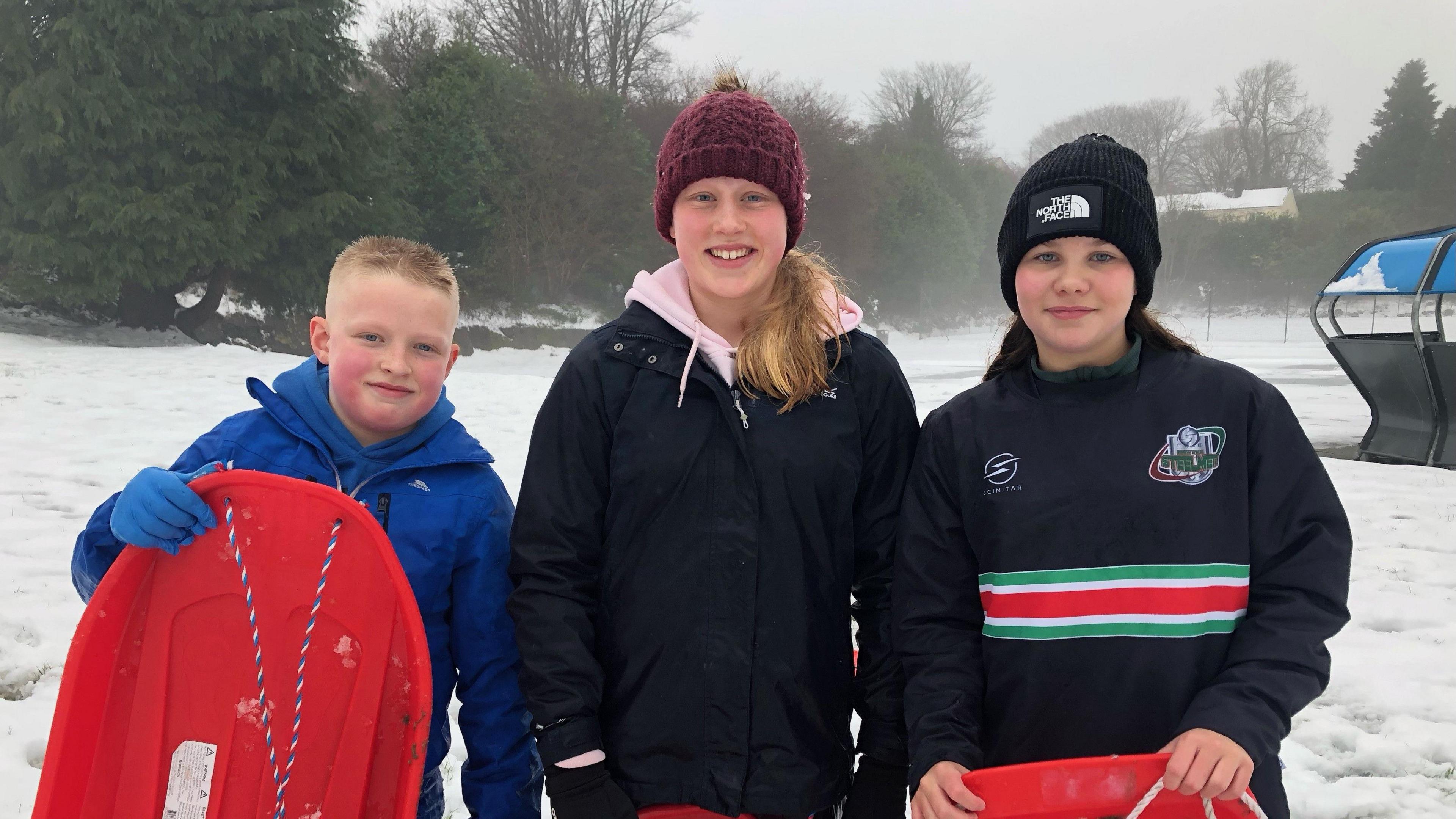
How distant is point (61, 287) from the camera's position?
1395 cm

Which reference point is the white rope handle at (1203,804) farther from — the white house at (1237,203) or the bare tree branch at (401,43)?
the white house at (1237,203)

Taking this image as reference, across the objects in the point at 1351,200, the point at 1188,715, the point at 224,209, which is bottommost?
the point at 1188,715

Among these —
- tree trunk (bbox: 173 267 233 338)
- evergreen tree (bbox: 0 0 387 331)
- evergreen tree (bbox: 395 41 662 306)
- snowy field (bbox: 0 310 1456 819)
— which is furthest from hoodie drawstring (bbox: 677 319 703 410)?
evergreen tree (bbox: 395 41 662 306)

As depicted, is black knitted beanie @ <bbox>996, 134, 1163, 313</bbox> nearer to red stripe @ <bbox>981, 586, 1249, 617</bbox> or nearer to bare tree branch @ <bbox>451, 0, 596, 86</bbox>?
red stripe @ <bbox>981, 586, 1249, 617</bbox>

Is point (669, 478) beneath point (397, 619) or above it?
above

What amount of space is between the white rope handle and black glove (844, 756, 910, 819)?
471 mm

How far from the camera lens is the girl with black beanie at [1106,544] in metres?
1.57

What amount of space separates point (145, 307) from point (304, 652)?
668 inches

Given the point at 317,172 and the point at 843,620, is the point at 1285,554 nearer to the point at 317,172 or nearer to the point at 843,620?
the point at 843,620

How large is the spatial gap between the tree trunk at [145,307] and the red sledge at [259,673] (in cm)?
1613

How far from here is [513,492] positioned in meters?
6.15

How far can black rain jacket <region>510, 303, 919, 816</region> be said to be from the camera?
1.70m

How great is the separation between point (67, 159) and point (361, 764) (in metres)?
15.6

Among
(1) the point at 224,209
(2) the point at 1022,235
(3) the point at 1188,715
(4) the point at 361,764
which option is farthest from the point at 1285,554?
(1) the point at 224,209
